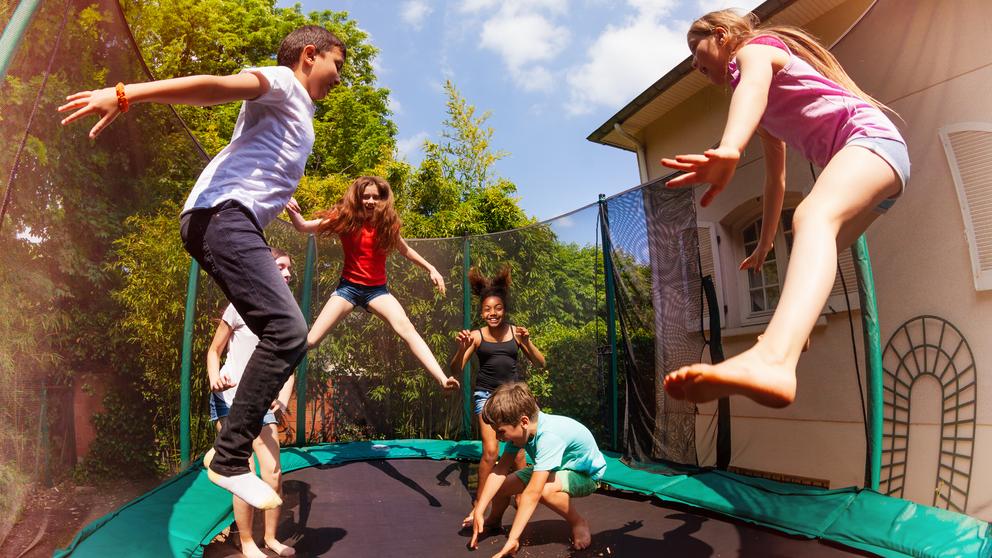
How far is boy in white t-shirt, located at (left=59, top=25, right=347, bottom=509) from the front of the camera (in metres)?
1.30

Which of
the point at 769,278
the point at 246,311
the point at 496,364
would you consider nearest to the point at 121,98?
the point at 246,311

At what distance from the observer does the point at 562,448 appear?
2.09m

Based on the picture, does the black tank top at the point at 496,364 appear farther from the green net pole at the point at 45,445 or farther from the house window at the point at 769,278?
the green net pole at the point at 45,445

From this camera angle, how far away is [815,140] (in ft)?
4.37

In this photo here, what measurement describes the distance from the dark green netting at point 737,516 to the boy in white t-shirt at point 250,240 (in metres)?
0.73

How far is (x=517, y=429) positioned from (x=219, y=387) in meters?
1.09

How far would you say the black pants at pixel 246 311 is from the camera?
4.32 feet

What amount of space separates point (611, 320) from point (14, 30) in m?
2.96

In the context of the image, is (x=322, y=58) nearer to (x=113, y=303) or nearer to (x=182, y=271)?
(x=113, y=303)

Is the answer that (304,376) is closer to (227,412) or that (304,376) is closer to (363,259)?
(363,259)

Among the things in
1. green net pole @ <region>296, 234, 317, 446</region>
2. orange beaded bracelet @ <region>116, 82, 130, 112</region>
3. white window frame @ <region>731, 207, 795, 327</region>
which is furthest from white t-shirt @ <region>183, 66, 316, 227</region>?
green net pole @ <region>296, 234, 317, 446</region>

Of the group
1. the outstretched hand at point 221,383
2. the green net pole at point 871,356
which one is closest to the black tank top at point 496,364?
the outstretched hand at point 221,383

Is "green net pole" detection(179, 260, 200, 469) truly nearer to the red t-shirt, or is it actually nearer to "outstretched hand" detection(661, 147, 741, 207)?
the red t-shirt

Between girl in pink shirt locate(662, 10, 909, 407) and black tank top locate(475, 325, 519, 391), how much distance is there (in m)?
1.67
